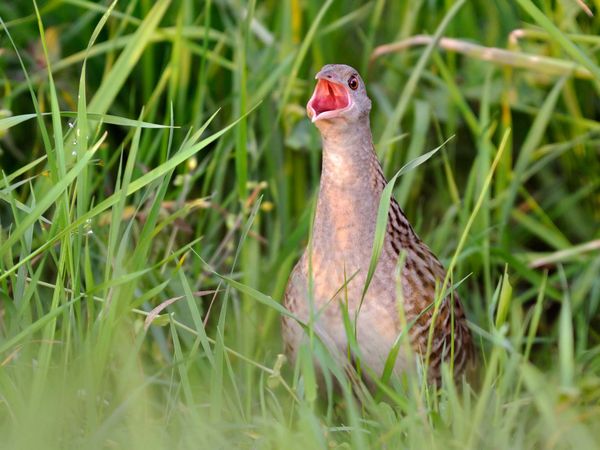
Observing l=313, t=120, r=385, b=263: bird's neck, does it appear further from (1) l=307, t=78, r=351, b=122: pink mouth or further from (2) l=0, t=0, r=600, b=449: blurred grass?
(2) l=0, t=0, r=600, b=449: blurred grass

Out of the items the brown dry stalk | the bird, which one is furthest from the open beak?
the brown dry stalk

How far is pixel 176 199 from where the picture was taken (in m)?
3.43

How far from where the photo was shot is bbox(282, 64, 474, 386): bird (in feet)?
9.08

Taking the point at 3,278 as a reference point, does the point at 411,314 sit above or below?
below

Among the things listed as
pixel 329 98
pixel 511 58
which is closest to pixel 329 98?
pixel 329 98

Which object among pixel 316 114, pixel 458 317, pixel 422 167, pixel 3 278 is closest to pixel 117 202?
pixel 3 278

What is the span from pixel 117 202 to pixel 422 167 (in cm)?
179

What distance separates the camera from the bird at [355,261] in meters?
2.77

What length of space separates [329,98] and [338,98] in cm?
5

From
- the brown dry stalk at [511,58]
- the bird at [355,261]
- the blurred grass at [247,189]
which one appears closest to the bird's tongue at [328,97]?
the bird at [355,261]

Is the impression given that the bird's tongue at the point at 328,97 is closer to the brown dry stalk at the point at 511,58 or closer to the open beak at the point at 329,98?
the open beak at the point at 329,98

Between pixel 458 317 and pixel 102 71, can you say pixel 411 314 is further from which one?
pixel 102 71

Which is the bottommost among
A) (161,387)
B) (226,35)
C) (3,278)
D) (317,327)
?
(161,387)

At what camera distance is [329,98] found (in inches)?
113
